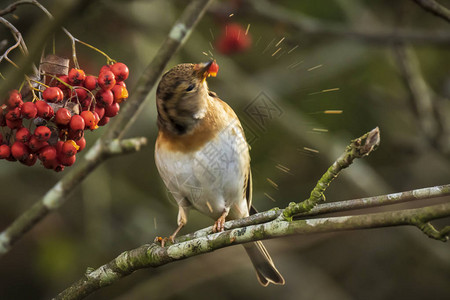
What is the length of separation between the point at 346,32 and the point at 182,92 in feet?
8.09

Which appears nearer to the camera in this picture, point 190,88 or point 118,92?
point 118,92

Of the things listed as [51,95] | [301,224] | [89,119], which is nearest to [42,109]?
[51,95]

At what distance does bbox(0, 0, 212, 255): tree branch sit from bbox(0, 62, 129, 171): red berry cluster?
1.08 feet

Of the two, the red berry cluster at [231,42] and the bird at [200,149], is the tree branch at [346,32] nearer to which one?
the red berry cluster at [231,42]

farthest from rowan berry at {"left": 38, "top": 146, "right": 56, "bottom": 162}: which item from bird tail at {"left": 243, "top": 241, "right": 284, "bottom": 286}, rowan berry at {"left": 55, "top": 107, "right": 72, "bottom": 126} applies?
bird tail at {"left": 243, "top": 241, "right": 284, "bottom": 286}

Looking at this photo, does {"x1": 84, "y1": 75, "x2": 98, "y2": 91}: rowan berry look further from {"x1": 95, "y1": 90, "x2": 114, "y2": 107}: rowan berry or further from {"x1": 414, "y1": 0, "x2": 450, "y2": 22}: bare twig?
{"x1": 414, "y1": 0, "x2": 450, "y2": 22}: bare twig

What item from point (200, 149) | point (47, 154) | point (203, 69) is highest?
point (203, 69)

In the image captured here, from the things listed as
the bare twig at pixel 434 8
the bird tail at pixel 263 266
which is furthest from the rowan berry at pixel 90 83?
the bird tail at pixel 263 266

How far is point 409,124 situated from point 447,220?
3.69 ft

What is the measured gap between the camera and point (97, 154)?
1536mm

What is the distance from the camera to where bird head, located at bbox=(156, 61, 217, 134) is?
2.41 metres

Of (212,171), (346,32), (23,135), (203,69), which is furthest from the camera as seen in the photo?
(346,32)

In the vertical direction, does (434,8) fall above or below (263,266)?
above

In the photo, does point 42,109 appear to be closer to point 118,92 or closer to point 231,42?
→ point 118,92
